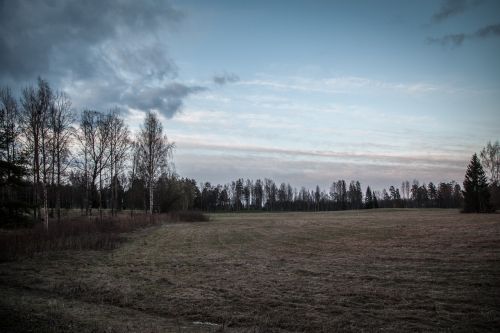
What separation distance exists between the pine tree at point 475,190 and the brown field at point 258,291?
5470 centimetres

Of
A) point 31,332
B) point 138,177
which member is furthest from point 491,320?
point 138,177

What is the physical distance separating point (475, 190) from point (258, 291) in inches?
2827

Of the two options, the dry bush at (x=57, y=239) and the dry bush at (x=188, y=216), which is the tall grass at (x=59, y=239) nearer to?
the dry bush at (x=57, y=239)

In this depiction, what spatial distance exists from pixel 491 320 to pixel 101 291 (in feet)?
40.8

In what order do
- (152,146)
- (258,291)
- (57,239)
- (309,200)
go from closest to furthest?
(258,291) < (57,239) < (152,146) < (309,200)

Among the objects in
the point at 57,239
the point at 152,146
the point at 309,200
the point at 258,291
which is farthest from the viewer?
the point at 309,200

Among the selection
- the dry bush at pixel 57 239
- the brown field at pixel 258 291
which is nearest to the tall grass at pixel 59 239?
the dry bush at pixel 57 239

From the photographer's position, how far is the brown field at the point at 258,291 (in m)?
9.02

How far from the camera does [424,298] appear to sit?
11.0 metres

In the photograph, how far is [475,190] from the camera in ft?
224

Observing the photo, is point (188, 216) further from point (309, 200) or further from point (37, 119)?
point (309, 200)

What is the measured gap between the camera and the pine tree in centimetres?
6712

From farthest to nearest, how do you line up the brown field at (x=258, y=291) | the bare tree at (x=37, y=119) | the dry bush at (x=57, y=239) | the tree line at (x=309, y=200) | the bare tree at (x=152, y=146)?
the tree line at (x=309, y=200)
the bare tree at (x=152, y=146)
the bare tree at (x=37, y=119)
the dry bush at (x=57, y=239)
the brown field at (x=258, y=291)

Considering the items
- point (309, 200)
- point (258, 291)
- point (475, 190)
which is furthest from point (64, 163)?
point (309, 200)
